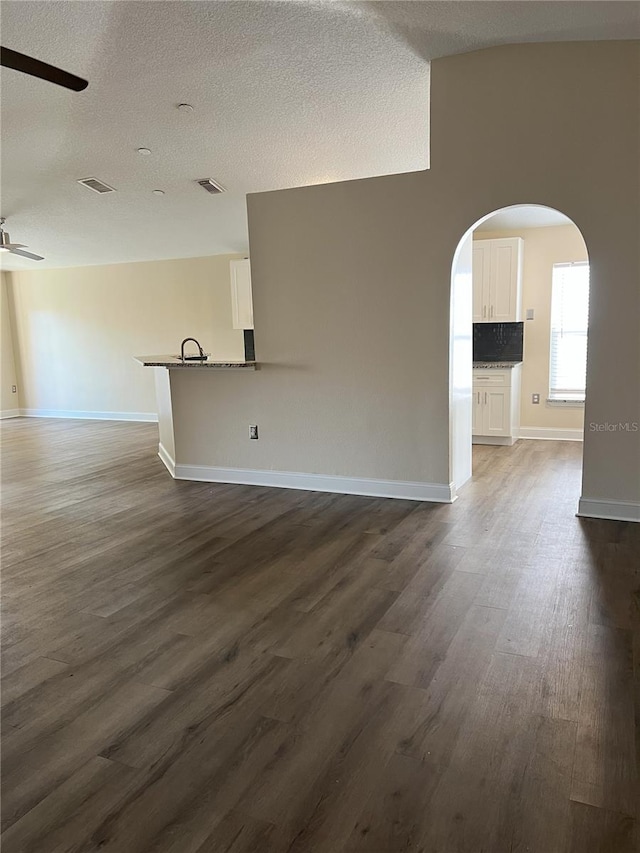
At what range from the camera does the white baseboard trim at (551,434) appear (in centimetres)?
633

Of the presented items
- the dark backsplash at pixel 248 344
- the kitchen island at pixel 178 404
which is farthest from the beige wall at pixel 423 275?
the dark backsplash at pixel 248 344

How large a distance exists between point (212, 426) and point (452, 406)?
Answer: 2.03 m

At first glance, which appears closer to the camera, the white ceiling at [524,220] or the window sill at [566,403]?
the white ceiling at [524,220]

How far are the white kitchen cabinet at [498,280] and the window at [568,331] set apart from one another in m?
0.40

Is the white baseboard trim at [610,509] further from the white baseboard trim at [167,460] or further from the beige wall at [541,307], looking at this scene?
the white baseboard trim at [167,460]

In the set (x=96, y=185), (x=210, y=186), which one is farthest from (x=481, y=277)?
(x=96, y=185)

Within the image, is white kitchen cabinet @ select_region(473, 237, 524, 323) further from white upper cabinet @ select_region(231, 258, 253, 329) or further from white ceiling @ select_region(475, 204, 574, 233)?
white upper cabinet @ select_region(231, 258, 253, 329)

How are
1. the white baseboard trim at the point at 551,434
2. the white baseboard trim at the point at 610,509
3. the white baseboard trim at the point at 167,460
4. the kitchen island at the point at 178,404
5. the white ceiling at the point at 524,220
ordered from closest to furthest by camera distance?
1. the white baseboard trim at the point at 610,509
2. the kitchen island at the point at 178,404
3. the white baseboard trim at the point at 167,460
4. the white ceiling at the point at 524,220
5. the white baseboard trim at the point at 551,434

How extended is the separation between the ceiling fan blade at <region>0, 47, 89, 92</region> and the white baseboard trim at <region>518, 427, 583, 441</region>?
5431 mm

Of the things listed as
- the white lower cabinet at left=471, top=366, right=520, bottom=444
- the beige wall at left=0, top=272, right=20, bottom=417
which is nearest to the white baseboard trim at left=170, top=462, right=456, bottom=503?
the white lower cabinet at left=471, top=366, right=520, bottom=444

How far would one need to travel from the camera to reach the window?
20.2 ft

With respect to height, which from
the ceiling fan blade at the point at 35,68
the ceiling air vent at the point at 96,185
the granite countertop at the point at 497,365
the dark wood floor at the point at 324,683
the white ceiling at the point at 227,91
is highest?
the white ceiling at the point at 227,91

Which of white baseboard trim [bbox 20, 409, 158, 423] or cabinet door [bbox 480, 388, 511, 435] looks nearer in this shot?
cabinet door [bbox 480, 388, 511, 435]

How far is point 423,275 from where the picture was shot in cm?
400
